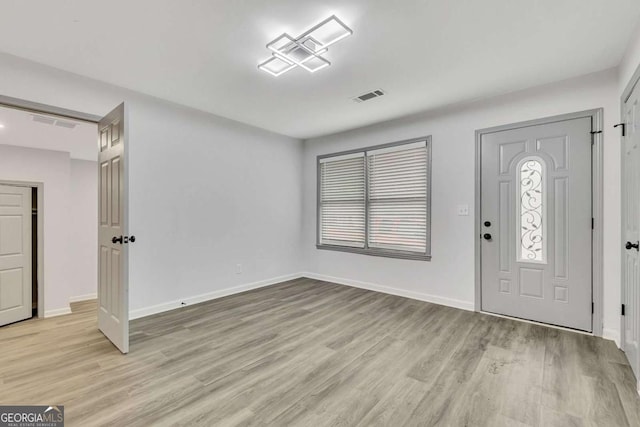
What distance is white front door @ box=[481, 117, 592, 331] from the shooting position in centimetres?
287

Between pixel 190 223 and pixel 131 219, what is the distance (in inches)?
27.2

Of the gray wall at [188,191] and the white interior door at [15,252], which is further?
the white interior door at [15,252]

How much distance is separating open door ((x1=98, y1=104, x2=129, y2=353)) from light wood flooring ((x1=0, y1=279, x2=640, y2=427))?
0.23m

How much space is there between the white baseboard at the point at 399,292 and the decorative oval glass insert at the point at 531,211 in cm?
91

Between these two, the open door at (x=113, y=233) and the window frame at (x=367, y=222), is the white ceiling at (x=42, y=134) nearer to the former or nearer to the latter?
the open door at (x=113, y=233)

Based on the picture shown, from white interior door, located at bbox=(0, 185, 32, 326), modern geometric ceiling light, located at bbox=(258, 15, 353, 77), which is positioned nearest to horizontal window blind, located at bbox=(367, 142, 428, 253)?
modern geometric ceiling light, located at bbox=(258, 15, 353, 77)

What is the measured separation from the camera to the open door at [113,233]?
8.23 feet

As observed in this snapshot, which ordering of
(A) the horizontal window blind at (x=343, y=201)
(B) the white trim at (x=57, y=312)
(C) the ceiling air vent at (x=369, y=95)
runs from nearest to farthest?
(C) the ceiling air vent at (x=369, y=95)
(B) the white trim at (x=57, y=312)
(A) the horizontal window blind at (x=343, y=201)

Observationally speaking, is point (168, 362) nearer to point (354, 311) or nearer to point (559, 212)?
point (354, 311)

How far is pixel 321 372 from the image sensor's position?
2191 millimetres

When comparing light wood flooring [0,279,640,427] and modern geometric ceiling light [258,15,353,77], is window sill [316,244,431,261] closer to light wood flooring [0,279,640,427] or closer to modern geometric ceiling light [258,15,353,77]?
light wood flooring [0,279,640,427]

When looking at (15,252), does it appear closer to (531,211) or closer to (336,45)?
(336,45)

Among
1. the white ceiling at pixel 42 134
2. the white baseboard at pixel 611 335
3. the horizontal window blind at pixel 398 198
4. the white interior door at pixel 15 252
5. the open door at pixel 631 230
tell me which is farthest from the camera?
the horizontal window blind at pixel 398 198

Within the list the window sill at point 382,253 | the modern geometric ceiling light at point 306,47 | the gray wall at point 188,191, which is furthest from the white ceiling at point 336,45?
the window sill at point 382,253
